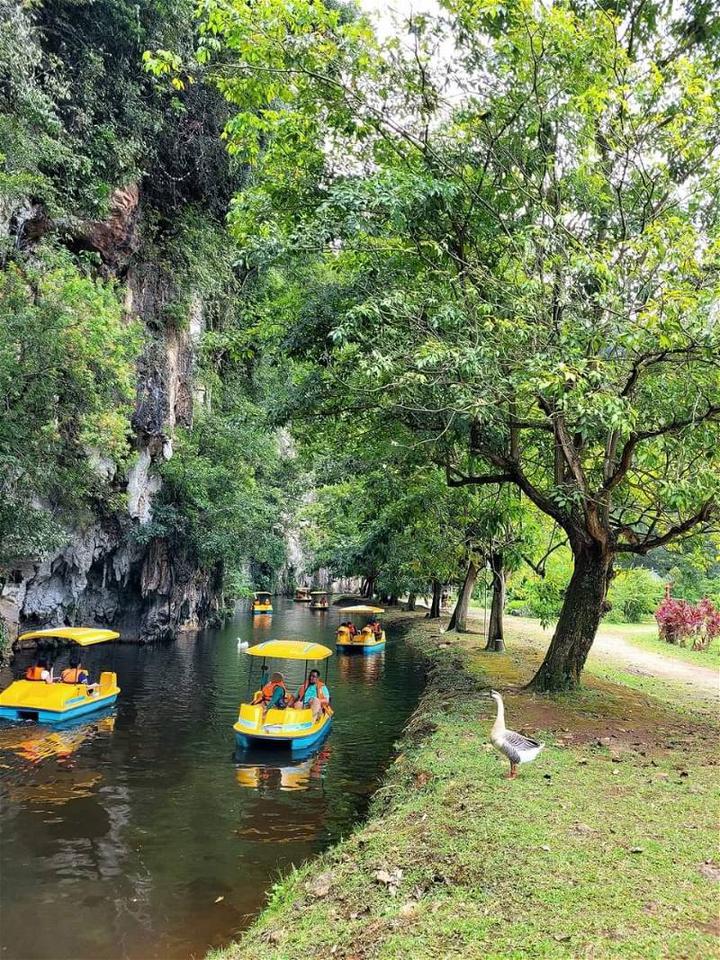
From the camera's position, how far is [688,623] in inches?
1147

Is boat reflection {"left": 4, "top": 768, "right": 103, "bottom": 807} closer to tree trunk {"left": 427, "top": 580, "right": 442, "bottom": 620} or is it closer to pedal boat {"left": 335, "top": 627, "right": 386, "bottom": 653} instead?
pedal boat {"left": 335, "top": 627, "right": 386, "bottom": 653}

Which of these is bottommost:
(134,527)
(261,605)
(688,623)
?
(261,605)

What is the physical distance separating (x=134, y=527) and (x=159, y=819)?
20.5m

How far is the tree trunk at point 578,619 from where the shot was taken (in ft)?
45.3

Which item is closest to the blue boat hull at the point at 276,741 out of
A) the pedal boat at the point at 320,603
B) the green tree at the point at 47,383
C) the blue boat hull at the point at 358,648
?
the green tree at the point at 47,383

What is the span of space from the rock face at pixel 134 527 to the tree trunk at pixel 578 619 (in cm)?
1582

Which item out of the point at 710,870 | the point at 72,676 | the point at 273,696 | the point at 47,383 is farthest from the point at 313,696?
the point at 47,383

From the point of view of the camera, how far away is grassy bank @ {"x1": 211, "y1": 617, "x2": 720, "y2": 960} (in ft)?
16.2

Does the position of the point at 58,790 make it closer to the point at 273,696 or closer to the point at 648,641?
the point at 273,696

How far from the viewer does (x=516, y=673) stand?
18391 mm

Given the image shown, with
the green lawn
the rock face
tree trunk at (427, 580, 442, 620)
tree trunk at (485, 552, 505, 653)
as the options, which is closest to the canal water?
tree trunk at (485, 552, 505, 653)

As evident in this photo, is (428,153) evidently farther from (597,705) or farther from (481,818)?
(597,705)

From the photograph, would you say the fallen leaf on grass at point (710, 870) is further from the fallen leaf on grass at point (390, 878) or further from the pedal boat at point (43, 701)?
the pedal boat at point (43, 701)

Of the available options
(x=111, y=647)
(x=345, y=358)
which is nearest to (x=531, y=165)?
(x=345, y=358)
